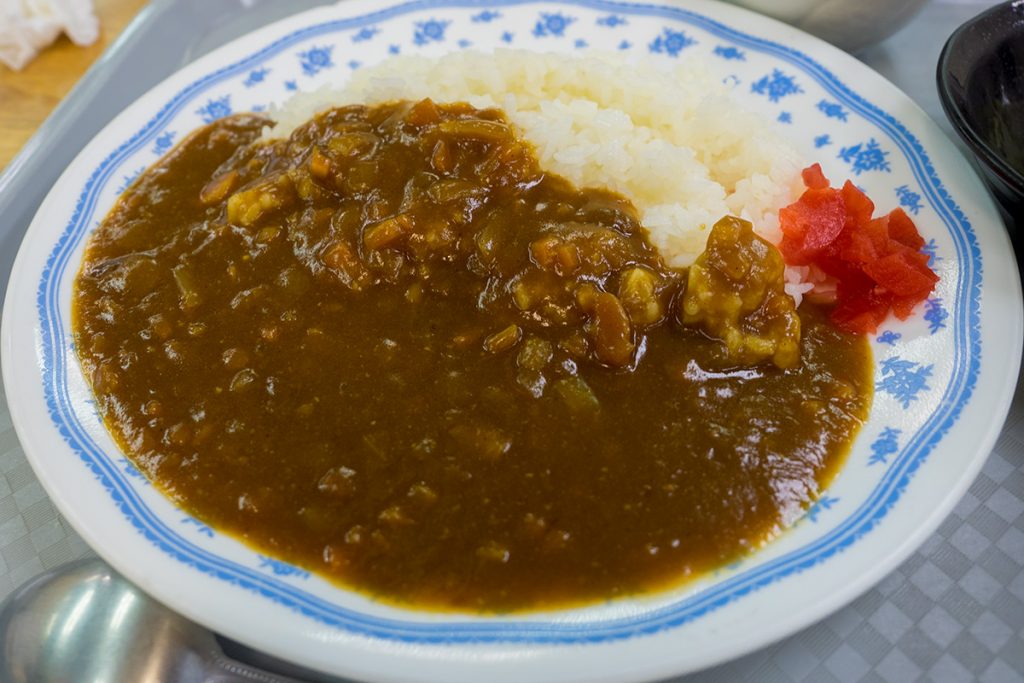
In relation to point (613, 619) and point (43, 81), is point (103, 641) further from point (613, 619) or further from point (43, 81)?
point (43, 81)

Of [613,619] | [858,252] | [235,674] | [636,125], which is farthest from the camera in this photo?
[636,125]

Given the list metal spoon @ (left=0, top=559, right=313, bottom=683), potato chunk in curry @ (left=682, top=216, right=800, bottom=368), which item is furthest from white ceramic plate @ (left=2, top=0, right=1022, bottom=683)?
potato chunk in curry @ (left=682, top=216, right=800, bottom=368)

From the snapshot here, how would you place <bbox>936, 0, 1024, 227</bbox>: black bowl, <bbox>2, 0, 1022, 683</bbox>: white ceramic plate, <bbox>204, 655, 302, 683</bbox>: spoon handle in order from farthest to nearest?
<bbox>936, 0, 1024, 227</bbox>: black bowl, <bbox>204, 655, 302, 683</bbox>: spoon handle, <bbox>2, 0, 1022, 683</bbox>: white ceramic plate

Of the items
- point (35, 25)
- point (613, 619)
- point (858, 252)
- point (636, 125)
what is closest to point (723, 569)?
point (613, 619)

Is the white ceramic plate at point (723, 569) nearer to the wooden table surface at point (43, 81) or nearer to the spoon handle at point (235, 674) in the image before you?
the spoon handle at point (235, 674)

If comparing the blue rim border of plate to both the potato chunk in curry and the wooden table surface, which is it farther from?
the wooden table surface
